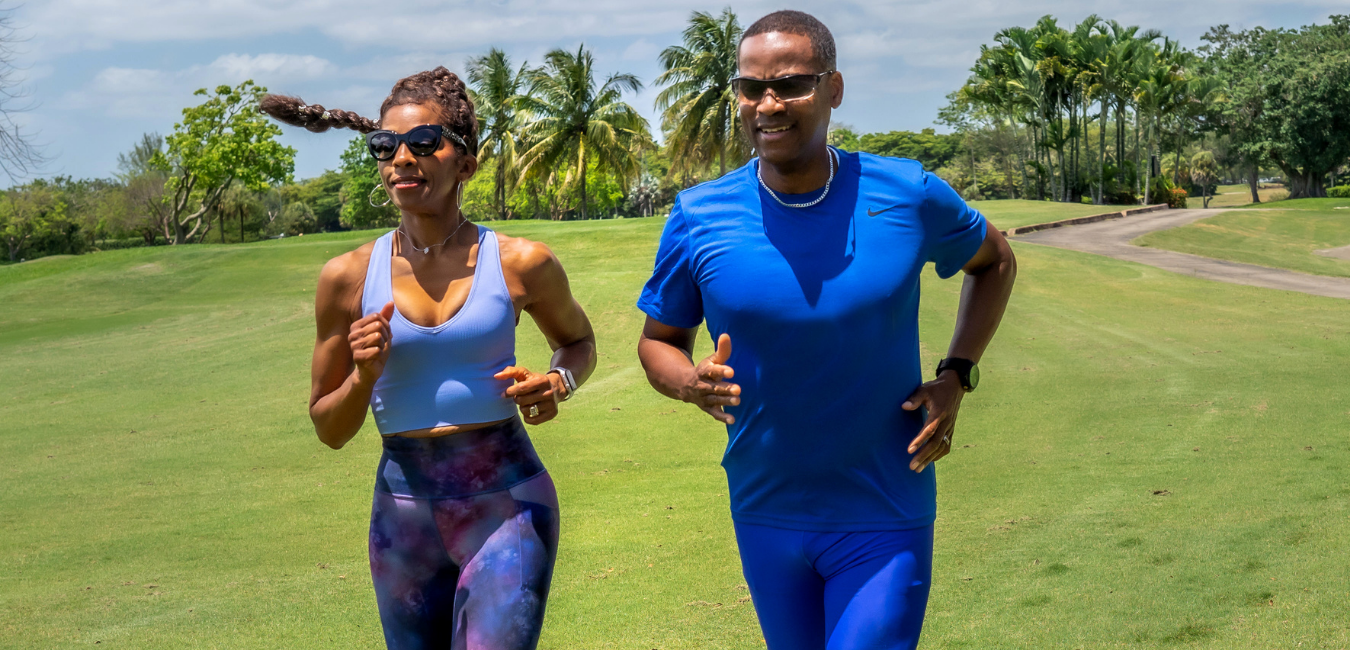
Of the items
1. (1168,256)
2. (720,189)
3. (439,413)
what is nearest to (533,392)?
(439,413)

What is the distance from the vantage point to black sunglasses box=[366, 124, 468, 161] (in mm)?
3092

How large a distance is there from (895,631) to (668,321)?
0.93 meters

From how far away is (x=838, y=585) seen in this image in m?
2.73

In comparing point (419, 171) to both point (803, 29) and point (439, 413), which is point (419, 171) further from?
point (803, 29)

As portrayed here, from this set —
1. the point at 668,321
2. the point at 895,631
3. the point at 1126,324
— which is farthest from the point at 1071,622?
the point at 1126,324

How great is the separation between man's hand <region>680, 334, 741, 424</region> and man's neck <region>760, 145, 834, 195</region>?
42cm

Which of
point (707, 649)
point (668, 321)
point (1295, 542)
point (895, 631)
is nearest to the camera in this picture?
point (895, 631)

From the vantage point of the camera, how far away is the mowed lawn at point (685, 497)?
5.07 metres

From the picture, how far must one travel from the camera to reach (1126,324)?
15992mm

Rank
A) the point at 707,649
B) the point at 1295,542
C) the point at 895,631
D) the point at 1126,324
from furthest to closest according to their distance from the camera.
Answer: the point at 1126,324 < the point at 1295,542 < the point at 707,649 < the point at 895,631

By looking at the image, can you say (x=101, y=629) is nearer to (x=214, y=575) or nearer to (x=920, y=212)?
(x=214, y=575)

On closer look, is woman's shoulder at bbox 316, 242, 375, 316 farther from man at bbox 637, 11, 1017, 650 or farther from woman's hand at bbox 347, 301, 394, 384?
man at bbox 637, 11, 1017, 650

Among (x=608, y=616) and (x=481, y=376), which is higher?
(x=481, y=376)

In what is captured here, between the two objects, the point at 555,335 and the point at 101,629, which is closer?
the point at 555,335
